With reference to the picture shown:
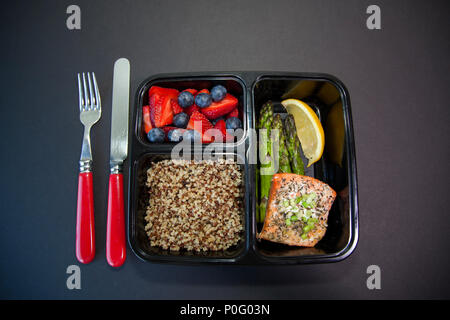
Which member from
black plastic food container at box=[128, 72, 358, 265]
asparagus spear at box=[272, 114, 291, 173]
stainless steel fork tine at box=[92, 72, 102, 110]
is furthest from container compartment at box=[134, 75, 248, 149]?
stainless steel fork tine at box=[92, 72, 102, 110]

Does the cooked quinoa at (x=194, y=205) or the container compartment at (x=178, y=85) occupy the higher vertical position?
the container compartment at (x=178, y=85)

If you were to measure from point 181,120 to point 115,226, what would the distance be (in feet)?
2.13

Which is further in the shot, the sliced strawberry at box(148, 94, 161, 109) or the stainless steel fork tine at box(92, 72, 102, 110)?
→ the stainless steel fork tine at box(92, 72, 102, 110)

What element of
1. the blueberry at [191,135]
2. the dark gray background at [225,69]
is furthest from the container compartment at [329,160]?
the blueberry at [191,135]

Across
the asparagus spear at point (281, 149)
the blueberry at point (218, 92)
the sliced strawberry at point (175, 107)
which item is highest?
the blueberry at point (218, 92)

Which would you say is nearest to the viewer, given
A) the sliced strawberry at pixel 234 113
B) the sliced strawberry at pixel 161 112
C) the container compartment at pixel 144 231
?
the container compartment at pixel 144 231

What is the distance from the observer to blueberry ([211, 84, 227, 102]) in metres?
1.29

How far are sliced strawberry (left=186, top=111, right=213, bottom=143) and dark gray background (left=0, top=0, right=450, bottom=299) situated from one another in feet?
1.42

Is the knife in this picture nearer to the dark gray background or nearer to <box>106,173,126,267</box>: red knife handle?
<box>106,173,126,267</box>: red knife handle

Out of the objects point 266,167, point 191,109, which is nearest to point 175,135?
point 191,109

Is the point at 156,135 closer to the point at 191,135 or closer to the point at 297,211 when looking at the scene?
the point at 191,135

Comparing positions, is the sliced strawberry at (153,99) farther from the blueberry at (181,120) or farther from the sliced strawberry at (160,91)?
the blueberry at (181,120)

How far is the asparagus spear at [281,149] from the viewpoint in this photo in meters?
1.36

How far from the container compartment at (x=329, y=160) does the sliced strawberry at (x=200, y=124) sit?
28 cm
